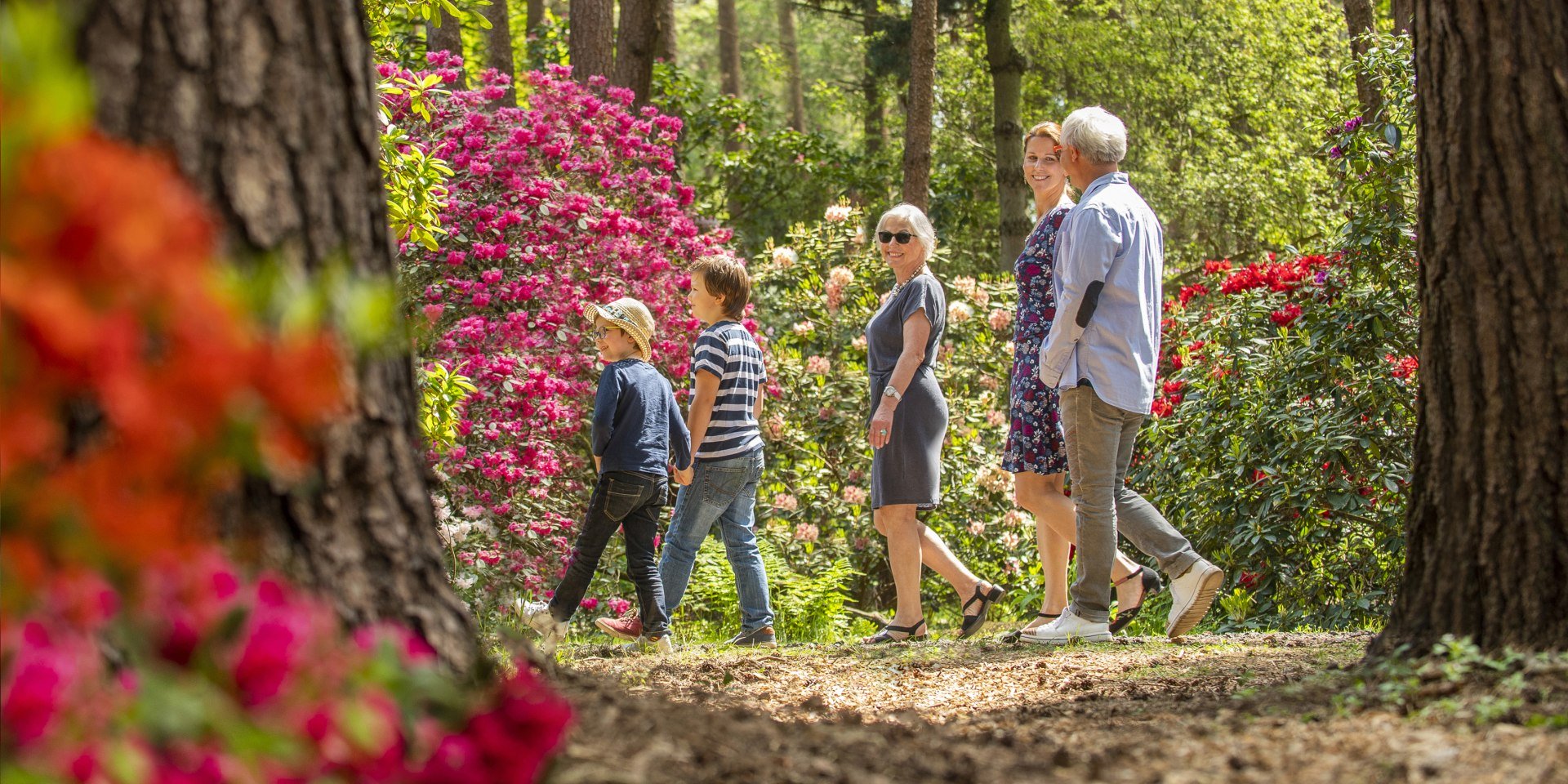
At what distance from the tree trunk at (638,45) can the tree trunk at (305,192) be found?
10.0 metres

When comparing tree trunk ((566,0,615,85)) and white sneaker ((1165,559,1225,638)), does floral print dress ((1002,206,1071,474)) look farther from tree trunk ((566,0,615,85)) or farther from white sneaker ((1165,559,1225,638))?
tree trunk ((566,0,615,85))

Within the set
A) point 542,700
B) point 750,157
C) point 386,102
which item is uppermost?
point 750,157

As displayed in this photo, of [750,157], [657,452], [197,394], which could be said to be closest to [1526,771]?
[197,394]

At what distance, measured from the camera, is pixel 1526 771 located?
224 centimetres

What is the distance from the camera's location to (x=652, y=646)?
5.83m

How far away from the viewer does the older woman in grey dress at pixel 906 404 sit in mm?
5680

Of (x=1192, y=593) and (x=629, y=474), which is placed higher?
(x=629, y=474)

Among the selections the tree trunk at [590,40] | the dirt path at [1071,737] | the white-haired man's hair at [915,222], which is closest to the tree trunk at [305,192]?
the dirt path at [1071,737]

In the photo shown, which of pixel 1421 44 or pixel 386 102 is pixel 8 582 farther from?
pixel 386 102

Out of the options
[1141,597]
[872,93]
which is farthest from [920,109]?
[872,93]

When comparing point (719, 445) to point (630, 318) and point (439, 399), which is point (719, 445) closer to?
point (630, 318)

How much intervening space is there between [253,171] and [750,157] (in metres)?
13.3

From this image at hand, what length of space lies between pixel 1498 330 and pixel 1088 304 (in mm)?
1986

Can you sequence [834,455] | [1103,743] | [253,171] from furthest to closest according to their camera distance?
1. [834,455]
2. [1103,743]
3. [253,171]
